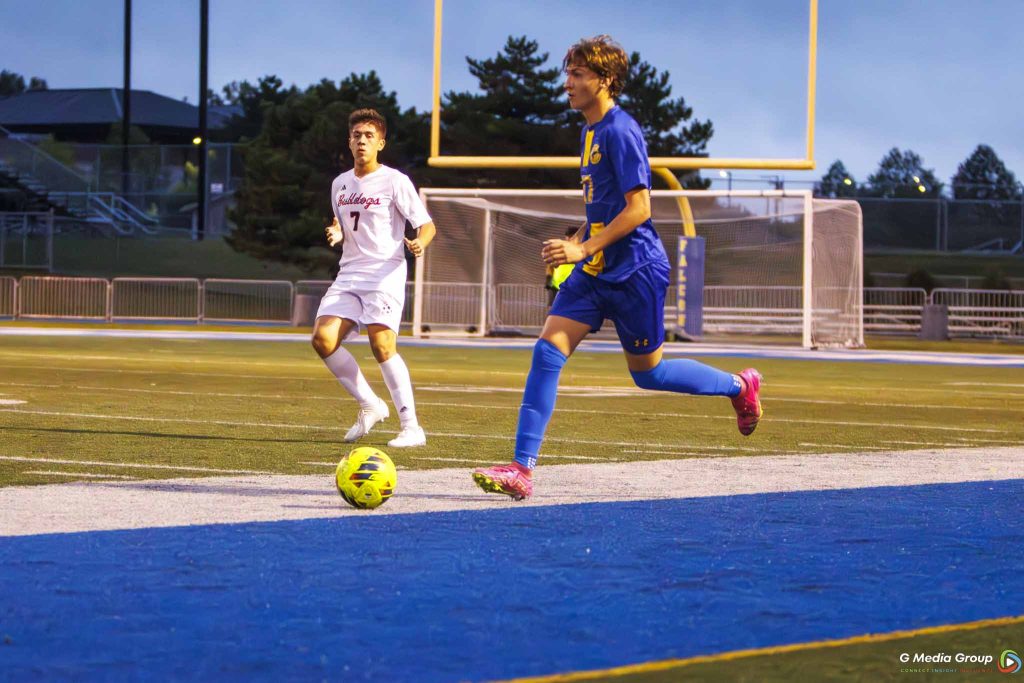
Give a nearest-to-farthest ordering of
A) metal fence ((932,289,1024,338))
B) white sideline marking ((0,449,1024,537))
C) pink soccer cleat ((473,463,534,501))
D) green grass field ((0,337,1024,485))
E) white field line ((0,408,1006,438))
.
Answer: white sideline marking ((0,449,1024,537))
pink soccer cleat ((473,463,534,501))
green grass field ((0,337,1024,485))
white field line ((0,408,1006,438))
metal fence ((932,289,1024,338))

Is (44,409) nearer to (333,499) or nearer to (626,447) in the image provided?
(626,447)

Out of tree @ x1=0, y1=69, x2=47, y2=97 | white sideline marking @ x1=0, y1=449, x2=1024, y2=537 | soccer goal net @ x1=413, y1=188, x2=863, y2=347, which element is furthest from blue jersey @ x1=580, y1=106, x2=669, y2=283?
tree @ x1=0, y1=69, x2=47, y2=97

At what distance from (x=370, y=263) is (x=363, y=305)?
0.24 meters

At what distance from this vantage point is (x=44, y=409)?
430 inches

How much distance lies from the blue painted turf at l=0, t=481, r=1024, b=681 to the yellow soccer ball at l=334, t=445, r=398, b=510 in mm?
218

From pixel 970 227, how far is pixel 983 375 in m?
37.5

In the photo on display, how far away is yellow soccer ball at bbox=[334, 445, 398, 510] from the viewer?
6.07 meters

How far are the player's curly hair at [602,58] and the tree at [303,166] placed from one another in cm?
3957

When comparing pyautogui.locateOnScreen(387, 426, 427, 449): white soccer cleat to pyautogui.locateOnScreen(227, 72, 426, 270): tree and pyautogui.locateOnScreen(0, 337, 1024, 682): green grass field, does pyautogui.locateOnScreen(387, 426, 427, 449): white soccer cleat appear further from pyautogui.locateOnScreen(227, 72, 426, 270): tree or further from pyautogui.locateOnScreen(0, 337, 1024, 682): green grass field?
pyautogui.locateOnScreen(227, 72, 426, 270): tree

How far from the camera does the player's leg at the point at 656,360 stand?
255 inches

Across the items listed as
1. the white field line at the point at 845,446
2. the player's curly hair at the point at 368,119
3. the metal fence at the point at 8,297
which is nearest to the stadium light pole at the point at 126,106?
the metal fence at the point at 8,297

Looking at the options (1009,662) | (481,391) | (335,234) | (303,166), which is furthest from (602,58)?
(303,166)

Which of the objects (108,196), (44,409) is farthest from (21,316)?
(44,409)

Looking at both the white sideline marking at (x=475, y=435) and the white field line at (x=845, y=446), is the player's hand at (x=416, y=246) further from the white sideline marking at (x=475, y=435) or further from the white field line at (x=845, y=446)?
the white field line at (x=845, y=446)
